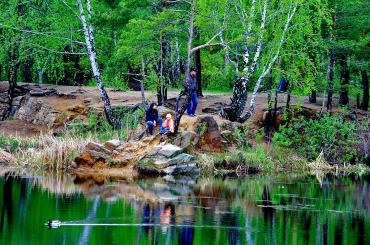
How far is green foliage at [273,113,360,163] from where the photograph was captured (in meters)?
36.8

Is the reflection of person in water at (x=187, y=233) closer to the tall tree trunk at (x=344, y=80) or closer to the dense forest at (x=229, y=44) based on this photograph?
the dense forest at (x=229, y=44)

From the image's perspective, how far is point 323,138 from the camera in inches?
1457

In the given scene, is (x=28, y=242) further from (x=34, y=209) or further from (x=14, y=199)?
(x=14, y=199)

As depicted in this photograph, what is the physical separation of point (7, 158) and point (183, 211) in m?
13.4

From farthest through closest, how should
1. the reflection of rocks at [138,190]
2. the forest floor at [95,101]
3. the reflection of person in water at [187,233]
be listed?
the forest floor at [95,101] → the reflection of rocks at [138,190] → the reflection of person in water at [187,233]

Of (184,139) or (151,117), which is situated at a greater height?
(151,117)

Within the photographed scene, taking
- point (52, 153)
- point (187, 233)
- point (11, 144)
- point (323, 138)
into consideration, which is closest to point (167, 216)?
point (187, 233)

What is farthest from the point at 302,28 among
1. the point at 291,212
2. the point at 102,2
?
the point at 291,212

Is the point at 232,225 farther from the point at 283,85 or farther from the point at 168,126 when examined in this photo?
the point at 283,85

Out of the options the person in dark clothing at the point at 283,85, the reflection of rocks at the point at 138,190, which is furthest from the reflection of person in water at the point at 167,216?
the person in dark clothing at the point at 283,85

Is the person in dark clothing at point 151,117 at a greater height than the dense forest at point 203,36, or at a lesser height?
lesser

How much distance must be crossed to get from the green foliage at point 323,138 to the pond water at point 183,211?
6013 millimetres

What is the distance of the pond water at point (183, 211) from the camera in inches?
694

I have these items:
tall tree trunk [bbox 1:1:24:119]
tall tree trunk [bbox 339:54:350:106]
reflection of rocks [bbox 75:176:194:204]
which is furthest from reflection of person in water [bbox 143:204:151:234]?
tall tree trunk [bbox 339:54:350:106]
